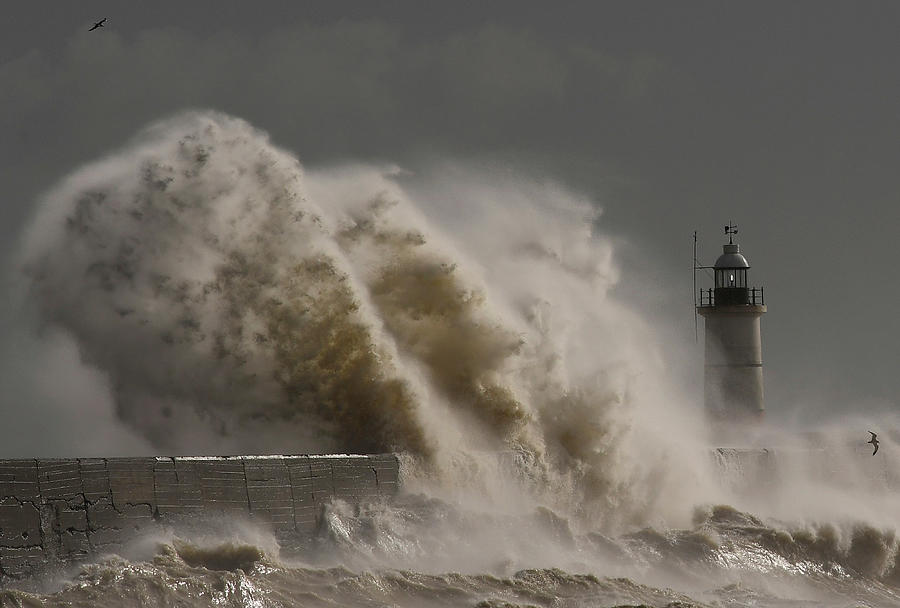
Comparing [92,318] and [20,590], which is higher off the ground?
[92,318]

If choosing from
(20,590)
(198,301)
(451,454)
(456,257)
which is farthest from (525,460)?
(20,590)

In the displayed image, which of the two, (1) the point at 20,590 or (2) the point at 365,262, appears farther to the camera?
(2) the point at 365,262

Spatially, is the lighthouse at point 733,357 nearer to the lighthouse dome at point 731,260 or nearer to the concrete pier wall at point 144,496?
the lighthouse dome at point 731,260

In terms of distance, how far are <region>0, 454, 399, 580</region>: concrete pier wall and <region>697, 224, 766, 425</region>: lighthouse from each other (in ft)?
44.2

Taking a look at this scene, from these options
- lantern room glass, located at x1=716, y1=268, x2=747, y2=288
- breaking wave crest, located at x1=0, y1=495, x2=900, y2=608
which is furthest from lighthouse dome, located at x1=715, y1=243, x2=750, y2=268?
breaking wave crest, located at x1=0, y1=495, x2=900, y2=608

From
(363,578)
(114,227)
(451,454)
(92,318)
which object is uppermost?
(114,227)

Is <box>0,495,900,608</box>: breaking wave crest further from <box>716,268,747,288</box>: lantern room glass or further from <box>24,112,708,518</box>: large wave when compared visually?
<box>716,268,747,288</box>: lantern room glass

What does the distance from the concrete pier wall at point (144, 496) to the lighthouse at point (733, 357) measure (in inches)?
530

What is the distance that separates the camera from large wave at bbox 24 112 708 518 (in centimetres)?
1456

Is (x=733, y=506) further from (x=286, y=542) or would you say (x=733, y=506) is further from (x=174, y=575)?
(x=174, y=575)

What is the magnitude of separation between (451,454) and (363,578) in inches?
137

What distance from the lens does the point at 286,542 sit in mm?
11438

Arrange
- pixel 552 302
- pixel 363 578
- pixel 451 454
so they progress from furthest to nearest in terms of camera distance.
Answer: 1. pixel 552 302
2. pixel 451 454
3. pixel 363 578

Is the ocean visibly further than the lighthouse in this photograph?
No
